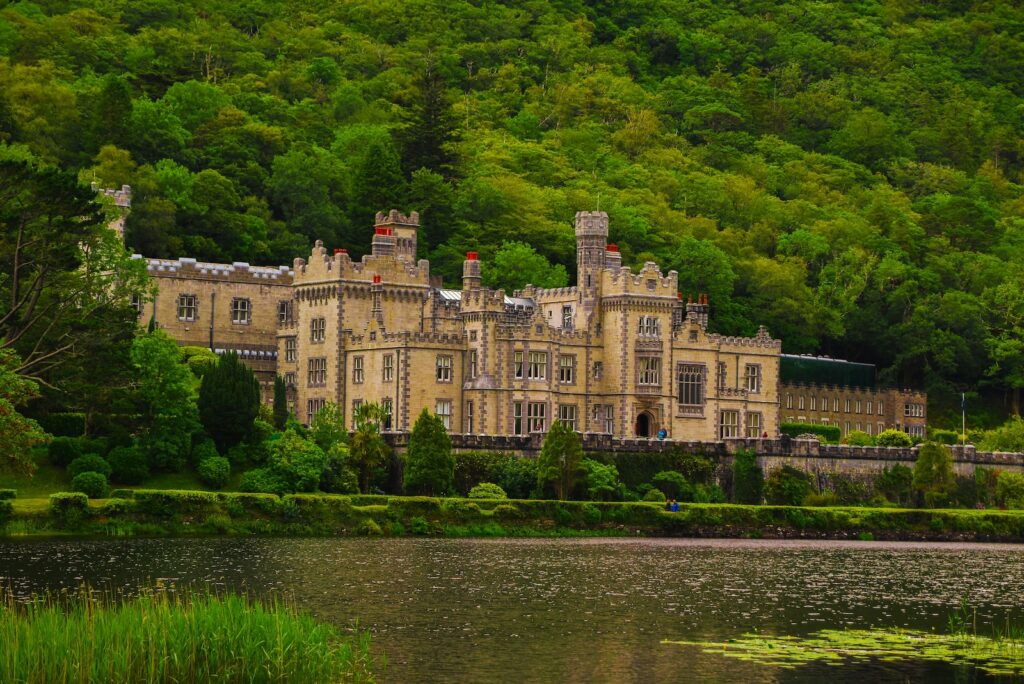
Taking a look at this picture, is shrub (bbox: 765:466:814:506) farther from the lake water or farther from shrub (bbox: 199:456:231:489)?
shrub (bbox: 199:456:231:489)

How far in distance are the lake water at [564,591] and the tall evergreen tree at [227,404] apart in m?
13.5

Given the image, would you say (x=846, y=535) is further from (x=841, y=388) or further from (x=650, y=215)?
(x=650, y=215)

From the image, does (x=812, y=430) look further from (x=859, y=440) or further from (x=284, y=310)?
(x=284, y=310)

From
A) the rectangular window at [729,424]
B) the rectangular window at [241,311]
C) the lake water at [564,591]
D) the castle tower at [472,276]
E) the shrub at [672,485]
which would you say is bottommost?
the lake water at [564,591]

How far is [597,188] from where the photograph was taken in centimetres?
16375

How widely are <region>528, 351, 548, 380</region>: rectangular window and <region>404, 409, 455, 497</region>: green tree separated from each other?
1304cm

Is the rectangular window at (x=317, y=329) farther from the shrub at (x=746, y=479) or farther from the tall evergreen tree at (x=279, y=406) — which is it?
the shrub at (x=746, y=479)

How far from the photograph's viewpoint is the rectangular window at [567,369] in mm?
104750

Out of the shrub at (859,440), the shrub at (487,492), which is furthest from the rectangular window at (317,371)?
the shrub at (859,440)

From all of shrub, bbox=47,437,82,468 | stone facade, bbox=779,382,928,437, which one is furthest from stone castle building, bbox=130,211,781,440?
shrub, bbox=47,437,82,468

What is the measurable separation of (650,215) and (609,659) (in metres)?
111

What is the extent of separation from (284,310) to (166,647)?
75.2 metres

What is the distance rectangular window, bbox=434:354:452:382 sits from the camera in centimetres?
10125

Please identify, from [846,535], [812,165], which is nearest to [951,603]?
[846,535]
